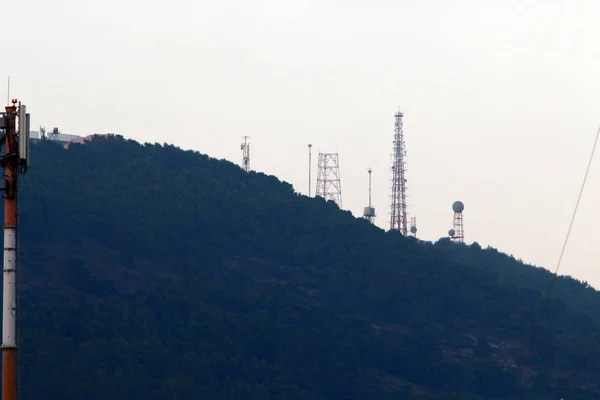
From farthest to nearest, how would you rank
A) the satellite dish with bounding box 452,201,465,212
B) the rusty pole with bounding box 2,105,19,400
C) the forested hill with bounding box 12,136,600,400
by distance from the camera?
1. the satellite dish with bounding box 452,201,465,212
2. the forested hill with bounding box 12,136,600,400
3. the rusty pole with bounding box 2,105,19,400

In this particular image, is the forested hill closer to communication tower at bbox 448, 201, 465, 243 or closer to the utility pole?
communication tower at bbox 448, 201, 465, 243

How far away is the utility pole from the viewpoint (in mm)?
26672

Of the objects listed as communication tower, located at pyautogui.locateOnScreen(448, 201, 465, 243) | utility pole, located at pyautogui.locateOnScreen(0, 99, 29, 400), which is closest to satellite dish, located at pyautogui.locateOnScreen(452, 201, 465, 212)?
communication tower, located at pyautogui.locateOnScreen(448, 201, 465, 243)

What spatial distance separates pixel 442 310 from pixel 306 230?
2031 cm

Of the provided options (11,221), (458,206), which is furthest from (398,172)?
(11,221)

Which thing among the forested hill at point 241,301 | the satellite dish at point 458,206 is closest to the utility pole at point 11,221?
the forested hill at point 241,301

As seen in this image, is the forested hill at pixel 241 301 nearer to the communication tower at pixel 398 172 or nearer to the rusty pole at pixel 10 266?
the communication tower at pixel 398 172

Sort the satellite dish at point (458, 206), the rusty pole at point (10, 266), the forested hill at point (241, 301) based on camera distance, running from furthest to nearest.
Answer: the satellite dish at point (458, 206) → the forested hill at point (241, 301) → the rusty pole at point (10, 266)

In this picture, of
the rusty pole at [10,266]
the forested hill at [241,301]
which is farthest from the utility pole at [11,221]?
the forested hill at [241,301]

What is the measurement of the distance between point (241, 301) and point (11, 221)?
112910 millimetres

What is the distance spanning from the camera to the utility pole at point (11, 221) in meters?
26.7

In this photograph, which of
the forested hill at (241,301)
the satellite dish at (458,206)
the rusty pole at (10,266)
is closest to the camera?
the rusty pole at (10,266)

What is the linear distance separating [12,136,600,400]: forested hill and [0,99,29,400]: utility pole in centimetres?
7309

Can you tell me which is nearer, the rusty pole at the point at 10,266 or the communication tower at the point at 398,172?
the rusty pole at the point at 10,266
